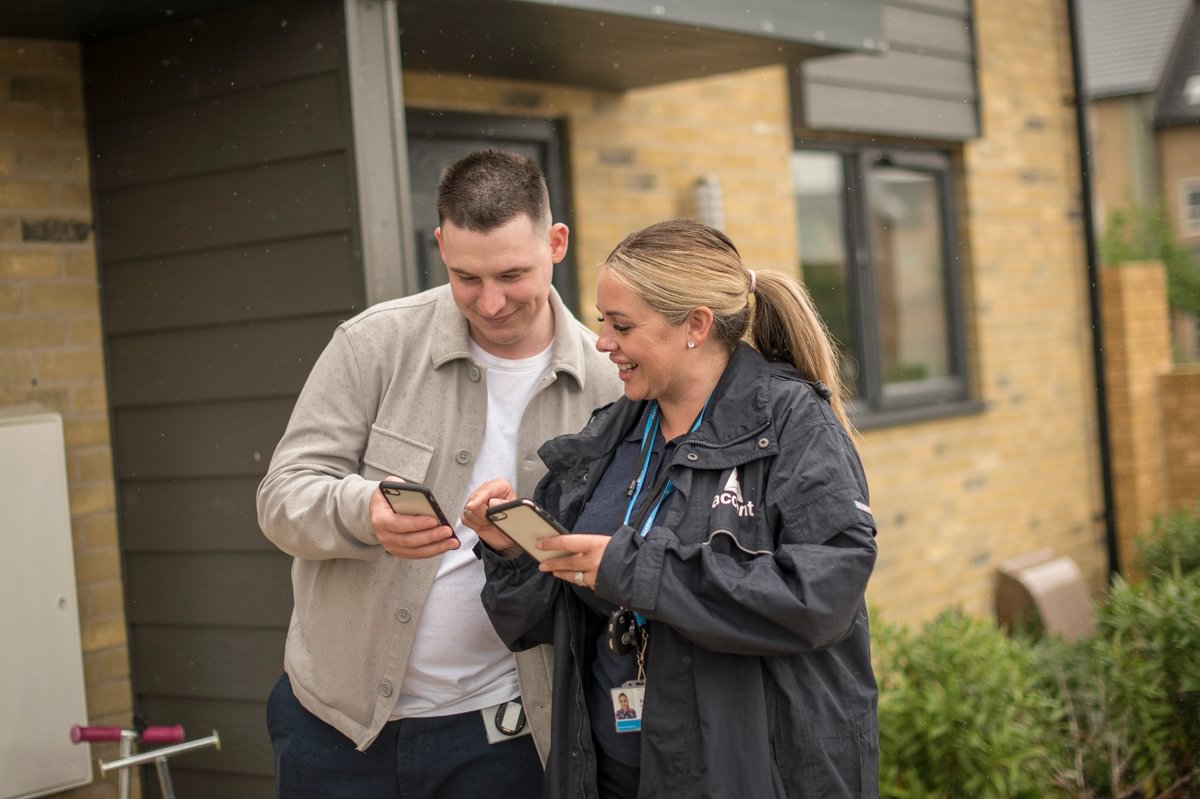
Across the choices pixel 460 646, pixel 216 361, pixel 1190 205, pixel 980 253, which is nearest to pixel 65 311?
pixel 216 361

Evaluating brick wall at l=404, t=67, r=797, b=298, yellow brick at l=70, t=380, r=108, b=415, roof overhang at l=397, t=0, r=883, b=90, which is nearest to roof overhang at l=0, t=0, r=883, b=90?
roof overhang at l=397, t=0, r=883, b=90

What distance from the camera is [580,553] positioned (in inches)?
92.9

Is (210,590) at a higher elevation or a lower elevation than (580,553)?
lower

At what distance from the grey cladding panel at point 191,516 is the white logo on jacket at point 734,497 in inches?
71.1

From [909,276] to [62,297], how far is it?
236 inches

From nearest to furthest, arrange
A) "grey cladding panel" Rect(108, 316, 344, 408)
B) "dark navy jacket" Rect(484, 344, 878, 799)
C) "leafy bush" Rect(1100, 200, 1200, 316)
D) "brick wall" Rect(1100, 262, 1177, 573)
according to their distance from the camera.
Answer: "dark navy jacket" Rect(484, 344, 878, 799) → "grey cladding panel" Rect(108, 316, 344, 408) → "brick wall" Rect(1100, 262, 1177, 573) → "leafy bush" Rect(1100, 200, 1200, 316)

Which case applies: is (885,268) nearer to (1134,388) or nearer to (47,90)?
(1134,388)

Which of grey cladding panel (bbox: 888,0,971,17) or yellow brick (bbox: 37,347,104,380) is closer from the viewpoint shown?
yellow brick (bbox: 37,347,104,380)

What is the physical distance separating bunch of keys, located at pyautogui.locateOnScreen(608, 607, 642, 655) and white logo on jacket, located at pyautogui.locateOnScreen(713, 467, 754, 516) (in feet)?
0.98

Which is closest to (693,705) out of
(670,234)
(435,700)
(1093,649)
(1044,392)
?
(435,700)

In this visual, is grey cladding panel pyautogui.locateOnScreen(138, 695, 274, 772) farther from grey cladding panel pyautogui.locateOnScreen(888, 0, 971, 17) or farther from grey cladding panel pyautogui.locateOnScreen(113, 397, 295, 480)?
grey cladding panel pyautogui.locateOnScreen(888, 0, 971, 17)

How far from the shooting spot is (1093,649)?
555 cm

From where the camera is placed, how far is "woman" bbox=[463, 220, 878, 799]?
7.54 ft

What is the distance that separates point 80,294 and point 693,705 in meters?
2.59
